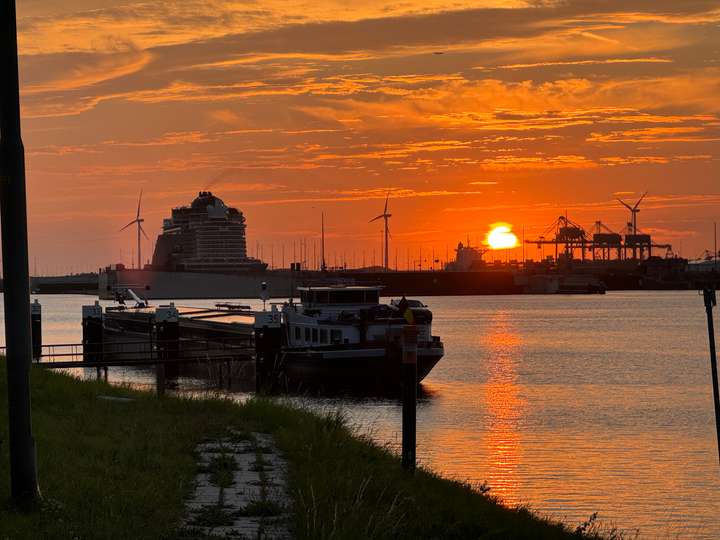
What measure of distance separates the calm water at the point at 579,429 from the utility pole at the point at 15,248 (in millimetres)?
13380

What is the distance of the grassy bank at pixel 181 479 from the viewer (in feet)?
42.6

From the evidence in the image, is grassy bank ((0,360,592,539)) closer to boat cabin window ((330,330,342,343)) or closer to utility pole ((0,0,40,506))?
utility pole ((0,0,40,506))

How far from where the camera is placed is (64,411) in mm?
21812

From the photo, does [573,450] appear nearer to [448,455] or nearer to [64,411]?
[448,455]

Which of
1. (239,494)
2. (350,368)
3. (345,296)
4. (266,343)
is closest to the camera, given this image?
(239,494)

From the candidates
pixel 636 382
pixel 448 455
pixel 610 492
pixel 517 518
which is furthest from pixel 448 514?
pixel 636 382

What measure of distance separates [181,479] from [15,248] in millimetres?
4648

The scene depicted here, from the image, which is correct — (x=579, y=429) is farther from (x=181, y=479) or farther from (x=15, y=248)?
(x=15, y=248)

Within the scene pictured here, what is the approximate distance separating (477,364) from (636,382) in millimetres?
18760

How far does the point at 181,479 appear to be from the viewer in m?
15.7

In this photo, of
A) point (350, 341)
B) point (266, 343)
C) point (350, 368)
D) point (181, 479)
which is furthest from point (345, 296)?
point (181, 479)

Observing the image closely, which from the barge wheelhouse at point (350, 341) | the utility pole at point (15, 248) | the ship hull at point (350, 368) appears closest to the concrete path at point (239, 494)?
the utility pole at point (15, 248)

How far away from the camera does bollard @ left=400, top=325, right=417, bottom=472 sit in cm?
1950

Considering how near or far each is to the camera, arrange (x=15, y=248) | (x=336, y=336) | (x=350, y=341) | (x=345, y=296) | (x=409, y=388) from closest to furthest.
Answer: (x=15, y=248) → (x=409, y=388) → (x=350, y=341) → (x=336, y=336) → (x=345, y=296)
